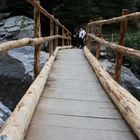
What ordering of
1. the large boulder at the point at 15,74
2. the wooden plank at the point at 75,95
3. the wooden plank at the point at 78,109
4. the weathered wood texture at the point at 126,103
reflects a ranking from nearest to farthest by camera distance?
the weathered wood texture at the point at 126,103, the wooden plank at the point at 78,109, the wooden plank at the point at 75,95, the large boulder at the point at 15,74

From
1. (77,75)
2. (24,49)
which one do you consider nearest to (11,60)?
(24,49)

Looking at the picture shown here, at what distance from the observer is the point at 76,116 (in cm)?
409

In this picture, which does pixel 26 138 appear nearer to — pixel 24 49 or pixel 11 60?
pixel 11 60

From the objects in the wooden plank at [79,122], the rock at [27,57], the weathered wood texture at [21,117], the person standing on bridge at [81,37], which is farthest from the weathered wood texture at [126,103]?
the person standing on bridge at [81,37]

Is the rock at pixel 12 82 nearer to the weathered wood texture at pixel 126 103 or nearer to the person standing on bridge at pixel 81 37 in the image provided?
the weathered wood texture at pixel 126 103

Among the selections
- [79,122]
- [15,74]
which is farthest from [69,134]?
[15,74]

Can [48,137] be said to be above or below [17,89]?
above

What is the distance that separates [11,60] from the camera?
13.4 meters

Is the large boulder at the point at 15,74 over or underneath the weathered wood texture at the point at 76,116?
underneath

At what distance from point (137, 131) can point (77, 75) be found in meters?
3.58

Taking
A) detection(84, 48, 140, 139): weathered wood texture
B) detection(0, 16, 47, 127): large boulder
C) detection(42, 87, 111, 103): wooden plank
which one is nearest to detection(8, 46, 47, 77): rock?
detection(0, 16, 47, 127): large boulder

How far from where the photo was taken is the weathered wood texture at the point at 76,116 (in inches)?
139

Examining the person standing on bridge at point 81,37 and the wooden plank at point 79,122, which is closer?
the wooden plank at point 79,122

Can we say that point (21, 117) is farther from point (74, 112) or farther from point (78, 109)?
point (78, 109)
